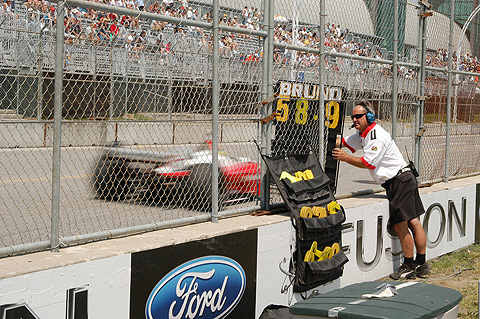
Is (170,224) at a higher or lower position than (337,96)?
lower

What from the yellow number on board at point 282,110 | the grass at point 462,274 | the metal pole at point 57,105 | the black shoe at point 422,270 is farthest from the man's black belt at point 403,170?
the metal pole at point 57,105

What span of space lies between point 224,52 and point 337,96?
1665 millimetres

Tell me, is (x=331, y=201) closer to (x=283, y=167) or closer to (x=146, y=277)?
(x=283, y=167)

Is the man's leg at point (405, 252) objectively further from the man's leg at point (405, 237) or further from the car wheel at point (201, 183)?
the car wheel at point (201, 183)

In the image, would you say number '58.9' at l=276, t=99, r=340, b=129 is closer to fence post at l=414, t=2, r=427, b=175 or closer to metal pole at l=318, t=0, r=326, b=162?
metal pole at l=318, t=0, r=326, b=162

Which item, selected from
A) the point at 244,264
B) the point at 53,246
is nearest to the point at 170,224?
the point at 244,264

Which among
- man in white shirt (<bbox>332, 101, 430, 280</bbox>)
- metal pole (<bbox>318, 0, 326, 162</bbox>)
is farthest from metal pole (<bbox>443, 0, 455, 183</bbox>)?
metal pole (<bbox>318, 0, 326, 162</bbox>)

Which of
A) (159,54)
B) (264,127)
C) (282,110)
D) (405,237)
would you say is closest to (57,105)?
(159,54)

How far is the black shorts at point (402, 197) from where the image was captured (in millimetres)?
6387

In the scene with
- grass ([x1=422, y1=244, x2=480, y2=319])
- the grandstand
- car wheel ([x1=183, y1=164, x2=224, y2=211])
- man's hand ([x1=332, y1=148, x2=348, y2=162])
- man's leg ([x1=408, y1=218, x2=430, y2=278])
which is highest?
the grandstand

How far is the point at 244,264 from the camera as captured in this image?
15.6 ft

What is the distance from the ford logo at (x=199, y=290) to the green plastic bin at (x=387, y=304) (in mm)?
1025

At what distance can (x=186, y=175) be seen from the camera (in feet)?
19.2

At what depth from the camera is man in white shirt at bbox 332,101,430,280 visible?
244 inches
